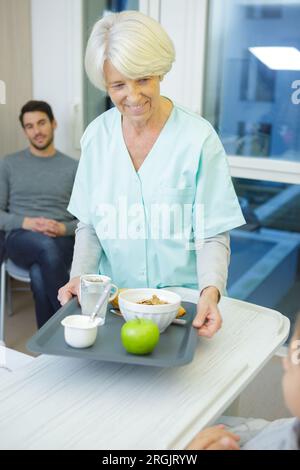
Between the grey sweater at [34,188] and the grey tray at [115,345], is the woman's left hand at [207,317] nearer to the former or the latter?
the grey tray at [115,345]

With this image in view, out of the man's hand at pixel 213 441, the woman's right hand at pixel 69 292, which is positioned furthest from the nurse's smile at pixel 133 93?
the man's hand at pixel 213 441

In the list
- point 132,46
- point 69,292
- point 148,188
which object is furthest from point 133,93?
point 69,292

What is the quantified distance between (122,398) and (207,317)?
0.96 feet

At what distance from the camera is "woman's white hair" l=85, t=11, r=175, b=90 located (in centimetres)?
127

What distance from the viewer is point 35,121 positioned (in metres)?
2.79

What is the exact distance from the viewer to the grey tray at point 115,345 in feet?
3.42

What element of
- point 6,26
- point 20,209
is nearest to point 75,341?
point 20,209

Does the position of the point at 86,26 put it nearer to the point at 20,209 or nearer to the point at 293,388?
the point at 20,209

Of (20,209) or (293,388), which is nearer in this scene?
(293,388)

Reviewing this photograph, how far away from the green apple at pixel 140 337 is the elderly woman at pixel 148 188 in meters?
0.28

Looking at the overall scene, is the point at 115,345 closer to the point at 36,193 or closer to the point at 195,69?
the point at 36,193

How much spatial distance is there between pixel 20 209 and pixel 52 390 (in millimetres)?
1899

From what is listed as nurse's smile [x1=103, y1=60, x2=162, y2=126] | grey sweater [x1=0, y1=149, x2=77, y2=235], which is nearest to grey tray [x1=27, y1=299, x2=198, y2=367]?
nurse's smile [x1=103, y1=60, x2=162, y2=126]

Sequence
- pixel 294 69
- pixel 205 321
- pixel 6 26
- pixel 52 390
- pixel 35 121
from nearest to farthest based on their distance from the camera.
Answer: pixel 52 390
pixel 205 321
pixel 294 69
pixel 35 121
pixel 6 26
